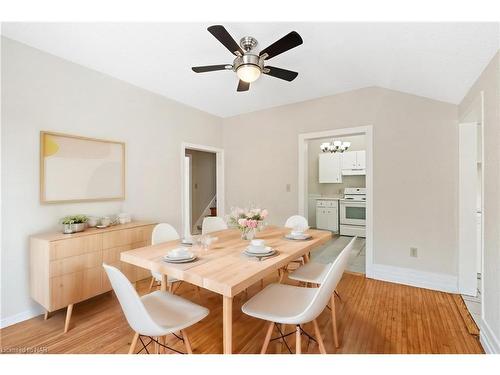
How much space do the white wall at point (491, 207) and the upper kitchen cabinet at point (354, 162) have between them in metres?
3.80

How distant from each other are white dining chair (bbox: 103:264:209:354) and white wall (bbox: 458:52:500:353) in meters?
2.00

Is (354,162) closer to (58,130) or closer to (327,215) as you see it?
(327,215)

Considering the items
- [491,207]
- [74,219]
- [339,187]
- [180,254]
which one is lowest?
[180,254]

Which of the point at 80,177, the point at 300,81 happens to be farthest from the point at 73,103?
the point at 300,81

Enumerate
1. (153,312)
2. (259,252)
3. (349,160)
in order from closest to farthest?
(153,312), (259,252), (349,160)

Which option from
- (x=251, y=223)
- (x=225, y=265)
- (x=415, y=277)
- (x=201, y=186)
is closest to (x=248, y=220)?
(x=251, y=223)

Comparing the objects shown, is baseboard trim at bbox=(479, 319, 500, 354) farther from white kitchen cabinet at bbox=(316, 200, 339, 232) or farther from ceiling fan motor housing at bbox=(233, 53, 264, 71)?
white kitchen cabinet at bbox=(316, 200, 339, 232)

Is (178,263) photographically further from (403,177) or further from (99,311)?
(403,177)

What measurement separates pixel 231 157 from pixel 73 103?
101 inches

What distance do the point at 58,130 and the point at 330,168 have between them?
534cm

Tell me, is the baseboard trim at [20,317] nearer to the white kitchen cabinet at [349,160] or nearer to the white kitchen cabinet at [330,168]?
the white kitchen cabinet at [330,168]

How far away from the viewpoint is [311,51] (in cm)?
246

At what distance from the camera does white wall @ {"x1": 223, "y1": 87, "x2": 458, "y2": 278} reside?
289 cm

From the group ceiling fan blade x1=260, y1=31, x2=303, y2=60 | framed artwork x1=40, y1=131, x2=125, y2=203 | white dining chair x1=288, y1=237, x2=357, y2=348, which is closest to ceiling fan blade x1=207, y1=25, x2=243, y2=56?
ceiling fan blade x1=260, y1=31, x2=303, y2=60
